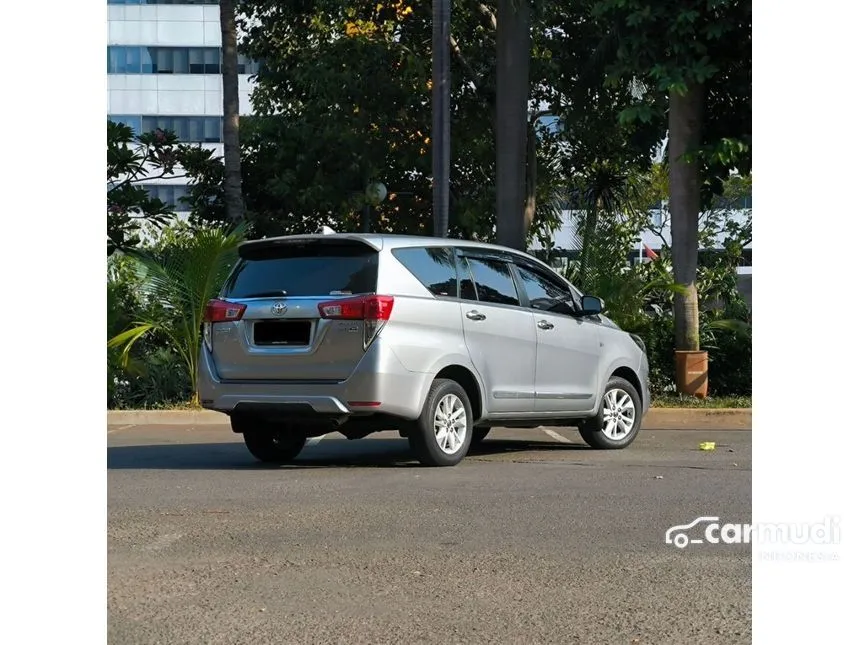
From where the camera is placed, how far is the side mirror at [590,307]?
1296cm

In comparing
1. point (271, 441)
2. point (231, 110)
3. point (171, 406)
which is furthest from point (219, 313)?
point (231, 110)

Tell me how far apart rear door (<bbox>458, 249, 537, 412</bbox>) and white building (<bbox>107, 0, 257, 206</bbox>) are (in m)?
65.2

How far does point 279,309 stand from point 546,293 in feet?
9.08

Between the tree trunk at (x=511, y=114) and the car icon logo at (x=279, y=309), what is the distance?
31.3ft

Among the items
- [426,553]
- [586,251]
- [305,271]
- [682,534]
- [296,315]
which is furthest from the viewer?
[586,251]

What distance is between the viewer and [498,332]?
12148 millimetres

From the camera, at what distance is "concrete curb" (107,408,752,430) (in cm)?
1678

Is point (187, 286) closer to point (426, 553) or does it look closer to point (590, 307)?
A: point (590, 307)

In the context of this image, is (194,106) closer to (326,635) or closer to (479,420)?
(479,420)

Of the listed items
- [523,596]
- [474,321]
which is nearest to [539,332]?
[474,321]

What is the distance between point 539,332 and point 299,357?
2.41 metres

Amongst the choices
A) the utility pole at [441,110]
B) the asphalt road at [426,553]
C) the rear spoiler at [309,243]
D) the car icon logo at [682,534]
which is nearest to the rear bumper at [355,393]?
the asphalt road at [426,553]

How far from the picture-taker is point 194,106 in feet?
251

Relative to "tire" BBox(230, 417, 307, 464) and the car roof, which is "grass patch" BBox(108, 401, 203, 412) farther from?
the car roof
